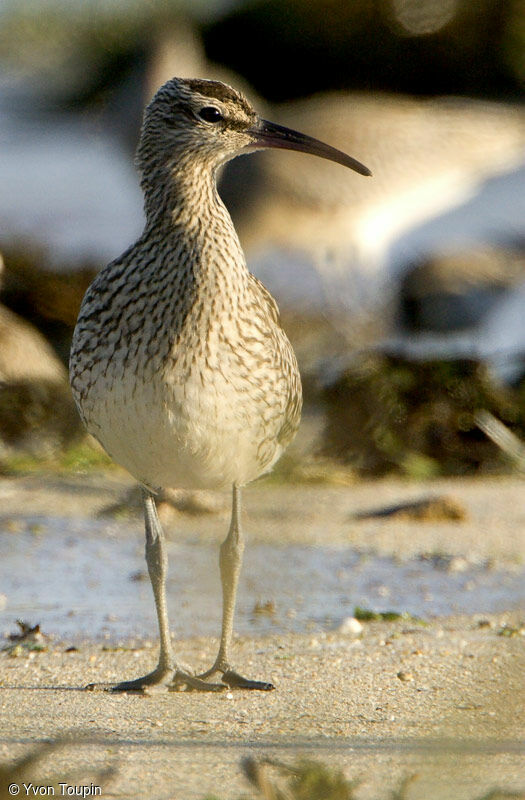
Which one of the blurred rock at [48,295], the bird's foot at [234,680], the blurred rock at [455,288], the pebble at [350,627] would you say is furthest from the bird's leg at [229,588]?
the blurred rock at [455,288]

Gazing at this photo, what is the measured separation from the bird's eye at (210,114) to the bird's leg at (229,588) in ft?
4.29

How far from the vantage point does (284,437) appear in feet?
16.3

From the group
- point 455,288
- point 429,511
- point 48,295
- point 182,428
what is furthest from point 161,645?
point 455,288

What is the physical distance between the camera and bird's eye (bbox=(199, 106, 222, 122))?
15.5 ft

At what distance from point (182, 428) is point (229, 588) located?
2.51ft

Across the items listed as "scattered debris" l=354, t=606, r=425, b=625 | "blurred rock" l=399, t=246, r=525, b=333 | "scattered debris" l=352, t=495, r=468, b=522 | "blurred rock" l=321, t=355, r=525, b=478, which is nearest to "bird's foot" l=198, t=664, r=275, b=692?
"scattered debris" l=354, t=606, r=425, b=625

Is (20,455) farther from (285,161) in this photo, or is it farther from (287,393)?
(285,161)

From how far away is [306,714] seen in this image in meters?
3.90

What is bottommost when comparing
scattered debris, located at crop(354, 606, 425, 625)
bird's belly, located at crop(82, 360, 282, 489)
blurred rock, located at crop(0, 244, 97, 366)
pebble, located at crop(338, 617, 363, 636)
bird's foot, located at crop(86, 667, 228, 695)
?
bird's foot, located at crop(86, 667, 228, 695)

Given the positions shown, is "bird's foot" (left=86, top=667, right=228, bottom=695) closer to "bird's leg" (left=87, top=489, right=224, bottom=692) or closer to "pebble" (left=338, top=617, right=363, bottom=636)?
"bird's leg" (left=87, top=489, right=224, bottom=692)

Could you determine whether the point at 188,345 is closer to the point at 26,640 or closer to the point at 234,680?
the point at 234,680

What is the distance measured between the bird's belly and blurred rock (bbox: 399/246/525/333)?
23.2ft

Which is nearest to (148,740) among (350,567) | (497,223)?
(350,567)

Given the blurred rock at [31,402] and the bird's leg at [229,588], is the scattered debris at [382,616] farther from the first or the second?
the blurred rock at [31,402]
